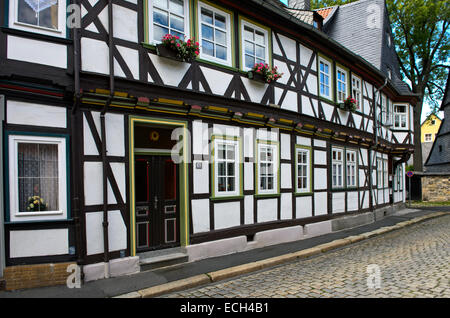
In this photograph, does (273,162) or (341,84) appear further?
(341,84)

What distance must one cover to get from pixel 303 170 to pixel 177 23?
6027mm

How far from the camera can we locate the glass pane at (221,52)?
7922mm

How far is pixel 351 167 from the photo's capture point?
13578mm

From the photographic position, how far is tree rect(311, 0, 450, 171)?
982 inches

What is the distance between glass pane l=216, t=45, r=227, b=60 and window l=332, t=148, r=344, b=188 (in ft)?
20.3

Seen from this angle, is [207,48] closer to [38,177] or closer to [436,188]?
[38,177]

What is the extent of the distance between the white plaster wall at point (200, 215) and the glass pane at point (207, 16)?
13.9ft

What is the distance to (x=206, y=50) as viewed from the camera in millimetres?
7652

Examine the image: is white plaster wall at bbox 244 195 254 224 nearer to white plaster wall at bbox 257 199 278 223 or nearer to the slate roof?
white plaster wall at bbox 257 199 278 223

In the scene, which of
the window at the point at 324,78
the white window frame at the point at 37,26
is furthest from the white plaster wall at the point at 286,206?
the white window frame at the point at 37,26

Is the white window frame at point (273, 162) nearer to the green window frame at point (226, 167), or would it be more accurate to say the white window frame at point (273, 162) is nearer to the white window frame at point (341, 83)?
the green window frame at point (226, 167)

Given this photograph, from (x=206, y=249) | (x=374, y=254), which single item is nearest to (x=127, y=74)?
(x=206, y=249)

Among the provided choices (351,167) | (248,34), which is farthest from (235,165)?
(351,167)
